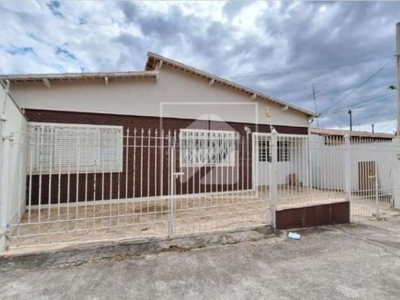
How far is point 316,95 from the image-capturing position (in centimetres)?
2323

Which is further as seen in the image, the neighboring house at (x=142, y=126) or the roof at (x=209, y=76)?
the roof at (x=209, y=76)

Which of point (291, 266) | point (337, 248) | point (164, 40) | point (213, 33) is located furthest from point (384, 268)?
point (164, 40)

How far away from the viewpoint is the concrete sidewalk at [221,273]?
3270 millimetres

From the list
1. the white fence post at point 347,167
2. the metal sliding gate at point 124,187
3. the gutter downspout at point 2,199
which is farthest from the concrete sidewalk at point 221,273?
the white fence post at point 347,167

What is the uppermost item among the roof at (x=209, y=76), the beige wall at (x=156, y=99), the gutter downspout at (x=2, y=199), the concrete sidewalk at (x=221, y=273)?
the roof at (x=209, y=76)

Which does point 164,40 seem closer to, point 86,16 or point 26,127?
point 86,16

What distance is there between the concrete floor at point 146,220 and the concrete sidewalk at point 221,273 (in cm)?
70

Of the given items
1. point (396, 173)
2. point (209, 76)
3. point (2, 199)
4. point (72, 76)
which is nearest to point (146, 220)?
point (2, 199)

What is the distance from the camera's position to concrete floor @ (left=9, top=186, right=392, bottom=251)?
507 cm

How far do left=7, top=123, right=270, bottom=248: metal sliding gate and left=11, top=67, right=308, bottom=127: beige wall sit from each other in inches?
30.4

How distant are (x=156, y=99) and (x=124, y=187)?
11.9 ft

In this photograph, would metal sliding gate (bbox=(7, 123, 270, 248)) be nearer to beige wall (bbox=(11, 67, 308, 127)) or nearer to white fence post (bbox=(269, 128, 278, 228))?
white fence post (bbox=(269, 128, 278, 228))

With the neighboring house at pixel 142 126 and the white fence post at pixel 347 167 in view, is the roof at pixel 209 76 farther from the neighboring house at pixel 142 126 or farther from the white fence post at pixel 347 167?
the white fence post at pixel 347 167

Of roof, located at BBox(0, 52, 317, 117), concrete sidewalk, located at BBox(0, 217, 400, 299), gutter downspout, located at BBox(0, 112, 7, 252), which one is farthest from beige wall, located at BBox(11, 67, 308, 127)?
concrete sidewalk, located at BBox(0, 217, 400, 299)
